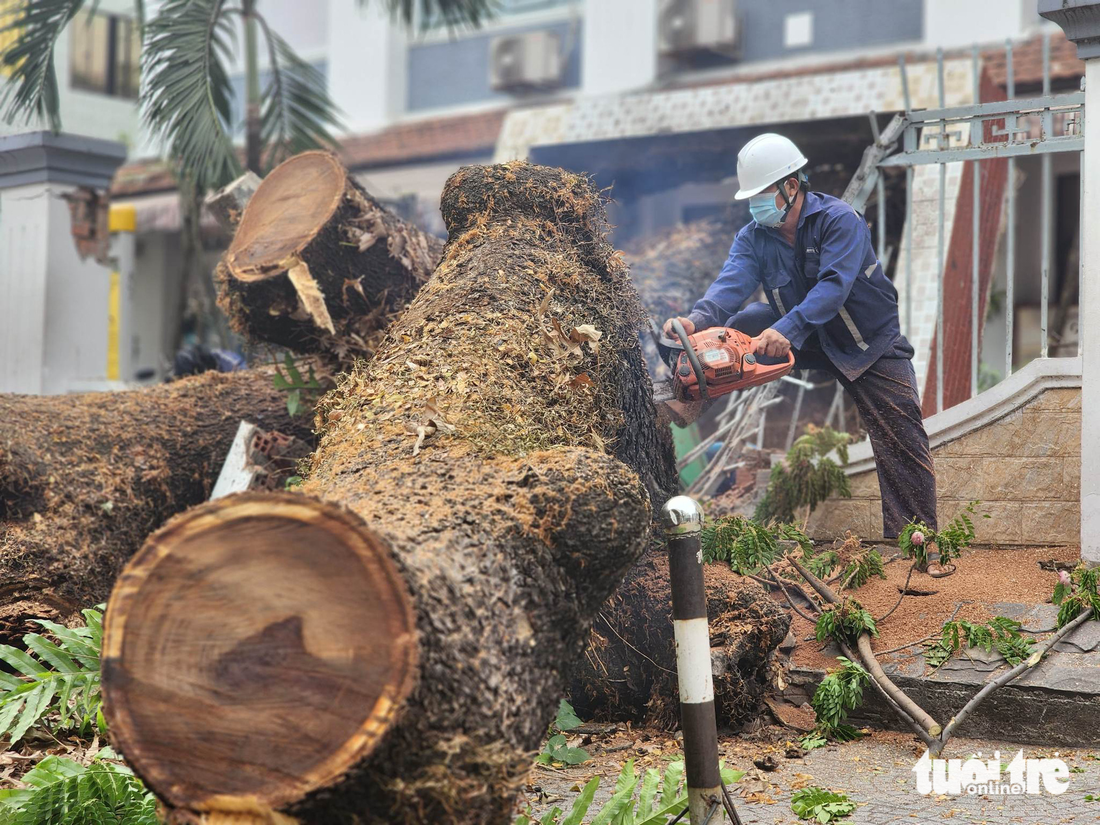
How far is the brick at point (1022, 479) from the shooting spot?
5.04m

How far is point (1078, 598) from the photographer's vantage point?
12.9 feet

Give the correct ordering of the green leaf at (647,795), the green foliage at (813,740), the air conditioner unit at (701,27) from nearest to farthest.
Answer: the green leaf at (647,795), the green foliage at (813,740), the air conditioner unit at (701,27)

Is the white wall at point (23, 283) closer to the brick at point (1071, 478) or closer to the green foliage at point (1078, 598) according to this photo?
the brick at point (1071, 478)

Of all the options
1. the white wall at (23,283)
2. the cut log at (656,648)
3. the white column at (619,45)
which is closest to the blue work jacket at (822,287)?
the cut log at (656,648)

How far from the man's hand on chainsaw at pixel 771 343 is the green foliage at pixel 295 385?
2.09m

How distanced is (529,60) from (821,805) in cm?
1166

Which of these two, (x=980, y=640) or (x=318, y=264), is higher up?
(x=318, y=264)

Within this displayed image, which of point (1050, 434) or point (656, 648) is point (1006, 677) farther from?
point (1050, 434)

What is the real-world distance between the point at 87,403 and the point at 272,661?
11.3 feet

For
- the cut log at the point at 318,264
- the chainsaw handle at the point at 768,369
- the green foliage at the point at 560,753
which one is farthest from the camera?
the cut log at the point at 318,264

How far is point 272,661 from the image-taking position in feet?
6.71

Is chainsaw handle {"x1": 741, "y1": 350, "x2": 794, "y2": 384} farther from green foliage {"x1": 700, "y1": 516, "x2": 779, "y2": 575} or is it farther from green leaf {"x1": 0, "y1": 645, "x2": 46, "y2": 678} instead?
green leaf {"x1": 0, "y1": 645, "x2": 46, "y2": 678}

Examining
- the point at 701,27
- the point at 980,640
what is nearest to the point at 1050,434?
the point at 980,640

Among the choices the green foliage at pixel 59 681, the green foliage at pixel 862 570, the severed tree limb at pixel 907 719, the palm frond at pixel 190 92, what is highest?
the palm frond at pixel 190 92
